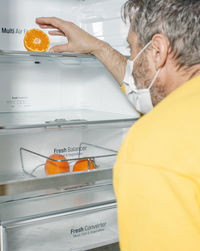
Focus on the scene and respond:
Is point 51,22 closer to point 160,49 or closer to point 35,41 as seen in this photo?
point 35,41

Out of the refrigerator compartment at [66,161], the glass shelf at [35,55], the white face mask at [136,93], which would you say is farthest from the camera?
the refrigerator compartment at [66,161]

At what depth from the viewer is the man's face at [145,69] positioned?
40.6 inches

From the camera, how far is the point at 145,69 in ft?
3.53

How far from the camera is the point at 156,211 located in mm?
729

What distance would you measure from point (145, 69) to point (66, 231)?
0.70 meters

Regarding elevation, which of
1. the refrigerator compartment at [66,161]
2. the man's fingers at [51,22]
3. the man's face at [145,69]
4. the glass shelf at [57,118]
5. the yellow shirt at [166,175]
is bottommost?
the refrigerator compartment at [66,161]

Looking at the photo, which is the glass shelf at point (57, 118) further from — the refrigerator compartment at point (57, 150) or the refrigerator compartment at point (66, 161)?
the refrigerator compartment at point (66, 161)

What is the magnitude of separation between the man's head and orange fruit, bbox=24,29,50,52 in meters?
0.60

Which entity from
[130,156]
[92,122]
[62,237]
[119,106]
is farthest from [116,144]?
[130,156]

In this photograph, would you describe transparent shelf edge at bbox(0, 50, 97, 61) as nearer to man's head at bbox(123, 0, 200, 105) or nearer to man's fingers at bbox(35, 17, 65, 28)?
man's fingers at bbox(35, 17, 65, 28)

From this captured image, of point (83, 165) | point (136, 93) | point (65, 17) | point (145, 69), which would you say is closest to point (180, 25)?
point (145, 69)

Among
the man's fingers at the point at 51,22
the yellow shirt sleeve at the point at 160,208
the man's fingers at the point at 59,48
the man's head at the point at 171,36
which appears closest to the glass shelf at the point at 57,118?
the man's fingers at the point at 59,48

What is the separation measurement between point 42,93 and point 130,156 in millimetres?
1070

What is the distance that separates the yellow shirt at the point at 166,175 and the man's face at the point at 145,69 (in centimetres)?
28
